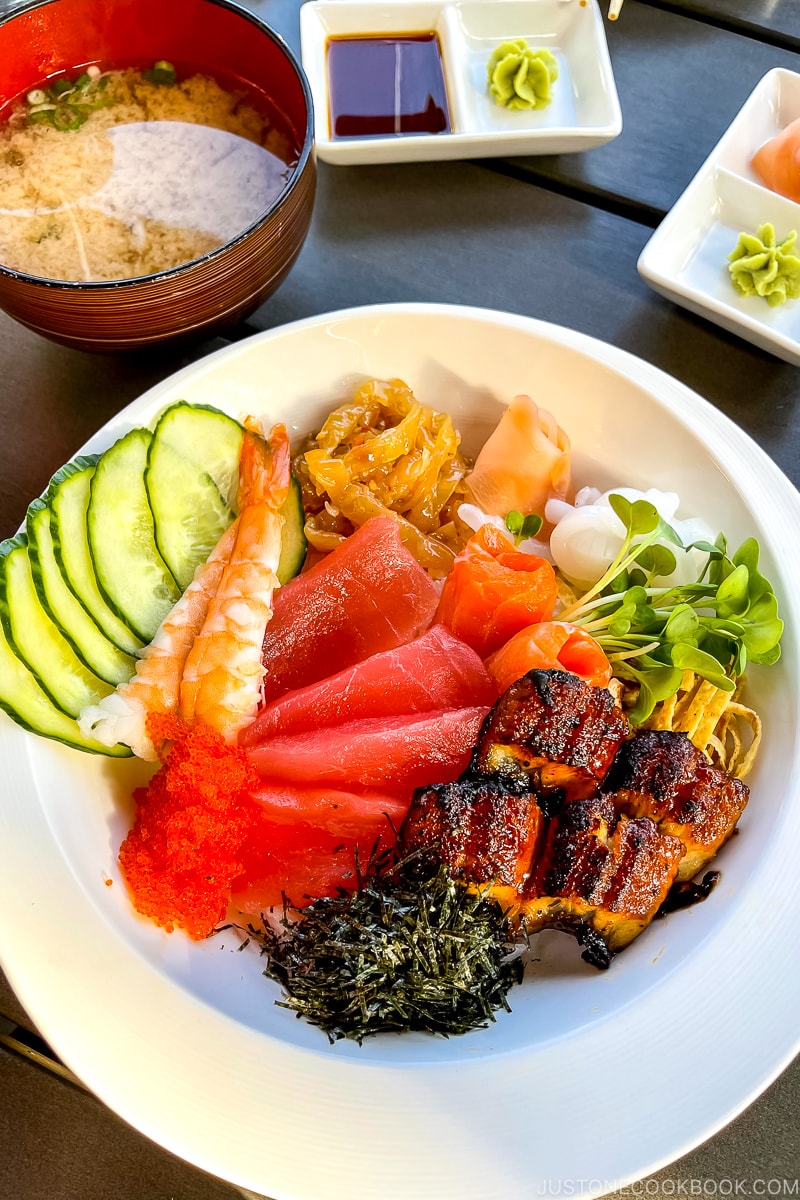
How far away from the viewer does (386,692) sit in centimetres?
158

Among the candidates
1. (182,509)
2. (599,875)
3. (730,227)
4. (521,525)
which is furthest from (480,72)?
(599,875)

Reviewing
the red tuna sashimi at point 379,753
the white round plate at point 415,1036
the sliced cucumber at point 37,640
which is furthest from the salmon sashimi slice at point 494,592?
the sliced cucumber at point 37,640

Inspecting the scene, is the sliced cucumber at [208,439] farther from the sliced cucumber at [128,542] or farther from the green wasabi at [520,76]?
the green wasabi at [520,76]

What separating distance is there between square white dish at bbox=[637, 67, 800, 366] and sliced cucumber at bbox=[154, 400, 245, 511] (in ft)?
3.72

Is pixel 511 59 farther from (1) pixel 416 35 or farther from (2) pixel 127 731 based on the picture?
(2) pixel 127 731

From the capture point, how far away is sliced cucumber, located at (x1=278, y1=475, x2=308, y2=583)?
183cm

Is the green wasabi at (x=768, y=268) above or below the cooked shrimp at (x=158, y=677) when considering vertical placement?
above

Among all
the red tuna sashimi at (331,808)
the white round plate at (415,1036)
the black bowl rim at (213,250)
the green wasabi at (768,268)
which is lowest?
the white round plate at (415,1036)

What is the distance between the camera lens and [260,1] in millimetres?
2635

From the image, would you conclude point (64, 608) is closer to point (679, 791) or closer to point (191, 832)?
point (191, 832)

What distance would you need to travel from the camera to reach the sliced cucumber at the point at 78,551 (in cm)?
153

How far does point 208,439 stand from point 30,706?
0.64m

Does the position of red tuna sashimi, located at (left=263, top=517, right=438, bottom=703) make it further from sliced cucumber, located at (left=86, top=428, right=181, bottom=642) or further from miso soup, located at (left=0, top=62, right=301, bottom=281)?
miso soup, located at (left=0, top=62, right=301, bottom=281)

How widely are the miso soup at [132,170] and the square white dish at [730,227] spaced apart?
38.4 inches
